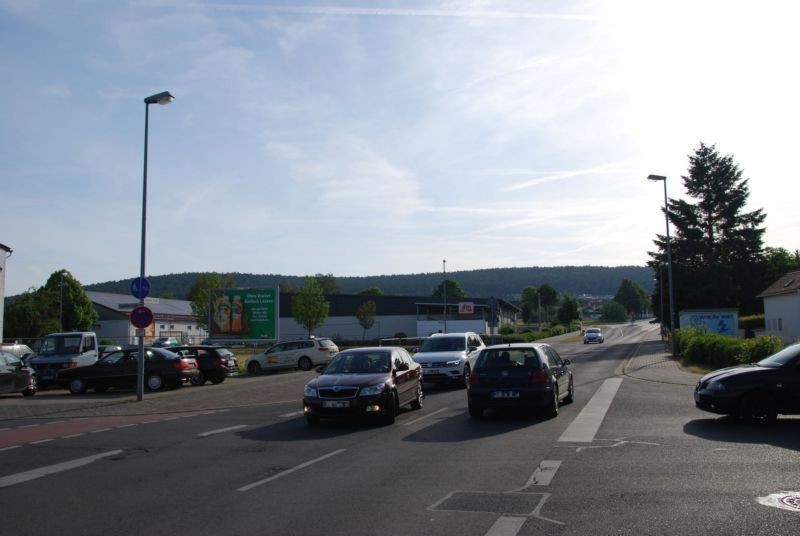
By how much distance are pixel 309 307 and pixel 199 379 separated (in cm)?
4645

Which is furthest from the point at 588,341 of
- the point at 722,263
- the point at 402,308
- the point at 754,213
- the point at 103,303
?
the point at 103,303

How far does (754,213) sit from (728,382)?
68905 millimetres

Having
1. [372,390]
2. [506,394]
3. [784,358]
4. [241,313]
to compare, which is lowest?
[506,394]

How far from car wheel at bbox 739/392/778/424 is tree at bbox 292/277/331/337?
64.2m

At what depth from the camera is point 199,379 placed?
28.6 m

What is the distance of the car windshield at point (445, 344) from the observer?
24.2 m

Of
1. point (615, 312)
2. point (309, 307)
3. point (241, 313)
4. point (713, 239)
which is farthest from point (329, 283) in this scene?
point (241, 313)

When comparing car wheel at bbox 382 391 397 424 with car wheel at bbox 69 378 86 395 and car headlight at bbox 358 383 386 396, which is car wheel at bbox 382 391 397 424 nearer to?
car headlight at bbox 358 383 386 396

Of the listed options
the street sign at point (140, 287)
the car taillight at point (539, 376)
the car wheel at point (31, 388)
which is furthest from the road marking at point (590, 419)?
the car wheel at point (31, 388)

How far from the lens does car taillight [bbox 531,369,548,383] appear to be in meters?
14.5

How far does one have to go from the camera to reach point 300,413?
17234 millimetres

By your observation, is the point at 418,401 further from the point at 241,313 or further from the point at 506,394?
the point at 241,313

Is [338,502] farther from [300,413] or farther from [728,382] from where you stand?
[300,413]

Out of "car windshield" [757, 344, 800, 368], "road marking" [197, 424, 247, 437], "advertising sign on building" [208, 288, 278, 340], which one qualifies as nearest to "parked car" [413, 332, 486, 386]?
"road marking" [197, 424, 247, 437]
